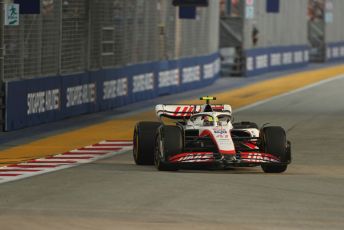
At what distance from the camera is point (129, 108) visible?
34.3 metres

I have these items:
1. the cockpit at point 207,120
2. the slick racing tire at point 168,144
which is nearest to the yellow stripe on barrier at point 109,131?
the slick racing tire at point 168,144

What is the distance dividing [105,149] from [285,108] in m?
11.7

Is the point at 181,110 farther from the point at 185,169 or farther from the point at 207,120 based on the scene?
the point at 185,169

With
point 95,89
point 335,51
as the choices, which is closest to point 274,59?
point 335,51

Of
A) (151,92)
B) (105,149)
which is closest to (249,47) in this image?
(151,92)

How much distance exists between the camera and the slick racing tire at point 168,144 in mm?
18422

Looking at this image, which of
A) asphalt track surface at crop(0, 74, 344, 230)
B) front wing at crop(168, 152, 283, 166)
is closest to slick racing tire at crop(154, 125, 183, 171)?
front wing at crop(168, 152, 283, 166)

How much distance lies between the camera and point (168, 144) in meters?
18.4

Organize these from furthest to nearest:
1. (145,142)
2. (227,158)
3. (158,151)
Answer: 1. (145,142)
2. (158,151)
3. (227,158)

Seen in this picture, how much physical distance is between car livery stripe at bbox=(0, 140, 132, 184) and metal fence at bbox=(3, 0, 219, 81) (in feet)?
12.8

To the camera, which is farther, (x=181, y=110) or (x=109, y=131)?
(x=109, y=131)

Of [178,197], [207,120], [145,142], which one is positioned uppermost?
[207,120]

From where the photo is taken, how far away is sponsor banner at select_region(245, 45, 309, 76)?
5178 cm

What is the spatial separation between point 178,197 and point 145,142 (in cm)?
391
